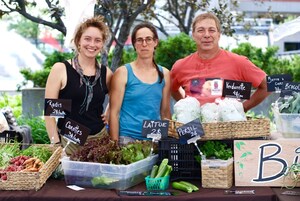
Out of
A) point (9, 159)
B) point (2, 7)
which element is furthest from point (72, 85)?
point (2, 7)

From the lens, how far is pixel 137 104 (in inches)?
128

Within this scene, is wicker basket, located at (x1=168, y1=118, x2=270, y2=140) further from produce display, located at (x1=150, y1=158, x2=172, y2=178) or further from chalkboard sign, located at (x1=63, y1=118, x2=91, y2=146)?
chalkboard sign, located at (x1=63, y1=118, x2=91, y2=146)

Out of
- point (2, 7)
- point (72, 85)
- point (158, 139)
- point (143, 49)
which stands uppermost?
point (2, 7)

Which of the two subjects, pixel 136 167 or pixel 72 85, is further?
pixel 72 85

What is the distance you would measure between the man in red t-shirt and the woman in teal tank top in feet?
0.71

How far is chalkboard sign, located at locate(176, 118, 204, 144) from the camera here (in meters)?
2.60

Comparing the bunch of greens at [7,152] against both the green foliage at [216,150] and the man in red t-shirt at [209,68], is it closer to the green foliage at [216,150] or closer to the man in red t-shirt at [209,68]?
the green foliage at [216,150]

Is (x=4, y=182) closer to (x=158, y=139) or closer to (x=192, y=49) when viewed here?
(x=158, y=139)

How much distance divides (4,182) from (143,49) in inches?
49.7

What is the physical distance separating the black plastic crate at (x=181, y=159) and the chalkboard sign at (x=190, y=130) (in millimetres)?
153

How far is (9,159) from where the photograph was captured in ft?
8.95

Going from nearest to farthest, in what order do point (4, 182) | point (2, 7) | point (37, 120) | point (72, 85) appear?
point (4, 182) < point (72, 85) < point (2, 7) < point (37, 120)

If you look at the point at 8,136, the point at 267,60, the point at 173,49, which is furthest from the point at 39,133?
the point at 267,60

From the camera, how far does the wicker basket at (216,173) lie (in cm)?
257
